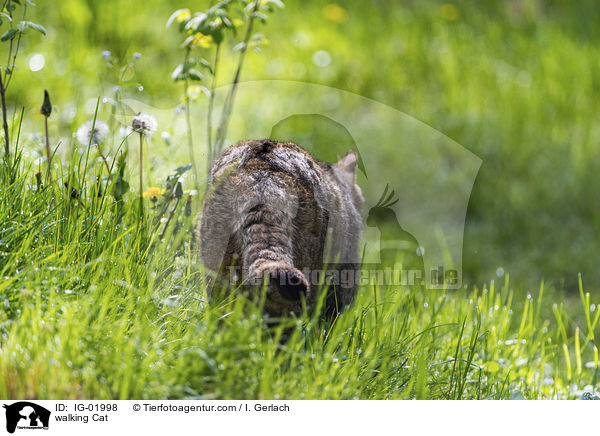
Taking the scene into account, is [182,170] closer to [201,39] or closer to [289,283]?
[201,39]

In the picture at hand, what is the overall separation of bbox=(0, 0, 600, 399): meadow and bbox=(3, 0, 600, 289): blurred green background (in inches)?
0.7

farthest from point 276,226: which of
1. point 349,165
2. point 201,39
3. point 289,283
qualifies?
point 201,39

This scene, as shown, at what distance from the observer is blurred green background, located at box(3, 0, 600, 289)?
13.8ft

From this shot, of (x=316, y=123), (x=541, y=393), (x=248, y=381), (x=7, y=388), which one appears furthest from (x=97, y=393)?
(x=541, y=393)

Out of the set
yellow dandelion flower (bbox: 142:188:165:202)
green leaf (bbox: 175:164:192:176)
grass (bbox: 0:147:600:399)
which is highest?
green leaf (bbox: 175:164:192:176)

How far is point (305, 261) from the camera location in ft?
7.12

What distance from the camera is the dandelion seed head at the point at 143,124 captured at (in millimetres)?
2758

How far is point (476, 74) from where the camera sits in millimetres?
5332

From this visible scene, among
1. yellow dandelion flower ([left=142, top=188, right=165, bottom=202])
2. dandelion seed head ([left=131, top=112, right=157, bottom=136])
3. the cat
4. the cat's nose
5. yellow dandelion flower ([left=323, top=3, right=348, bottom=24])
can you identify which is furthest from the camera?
yellow dandelion flower ([left=323, top=3, right=348, bottom=24])

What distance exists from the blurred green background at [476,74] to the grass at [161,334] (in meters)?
1.70

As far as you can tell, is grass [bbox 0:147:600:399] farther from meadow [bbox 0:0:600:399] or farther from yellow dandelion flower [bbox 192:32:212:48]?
yellow dandelion flower [bbox 192:32:212:48]

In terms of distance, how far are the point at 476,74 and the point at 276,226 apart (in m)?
3.81
